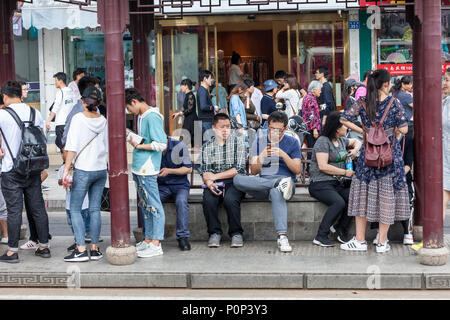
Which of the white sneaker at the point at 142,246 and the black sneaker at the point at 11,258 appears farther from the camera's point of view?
the white sneaker at the point at 142,246

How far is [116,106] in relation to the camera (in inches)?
311

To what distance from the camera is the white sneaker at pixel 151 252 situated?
833 cm

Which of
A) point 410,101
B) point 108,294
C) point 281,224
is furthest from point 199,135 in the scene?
point 108,294

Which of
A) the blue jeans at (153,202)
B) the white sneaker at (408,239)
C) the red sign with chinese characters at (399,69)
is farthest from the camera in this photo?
the red sign with chinese characters at (399,69)

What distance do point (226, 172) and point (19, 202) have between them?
228 centimetres

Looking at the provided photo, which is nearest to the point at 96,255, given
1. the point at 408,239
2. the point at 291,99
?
the point at 408,239

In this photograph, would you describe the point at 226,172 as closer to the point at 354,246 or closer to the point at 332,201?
the point at 332,201

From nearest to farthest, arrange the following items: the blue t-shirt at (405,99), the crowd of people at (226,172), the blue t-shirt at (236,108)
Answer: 1. the crowd of people at (226,172)
2. the blue t-shirt at (405,99)
3. the blue t-shirt at (236,108)

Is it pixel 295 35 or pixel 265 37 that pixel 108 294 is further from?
pixel 265 37

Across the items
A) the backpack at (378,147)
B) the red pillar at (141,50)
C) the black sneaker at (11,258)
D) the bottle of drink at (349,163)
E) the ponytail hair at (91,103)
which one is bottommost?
the black sneaker at (11,258)

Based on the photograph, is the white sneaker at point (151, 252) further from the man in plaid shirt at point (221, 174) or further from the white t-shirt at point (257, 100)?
the white t-shirt at point (257, 100)

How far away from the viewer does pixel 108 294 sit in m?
7.47

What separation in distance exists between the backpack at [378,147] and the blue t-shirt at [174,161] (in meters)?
2.02

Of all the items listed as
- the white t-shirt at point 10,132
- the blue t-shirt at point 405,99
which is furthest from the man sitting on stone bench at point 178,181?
the blue t-shirt at point 405,99
